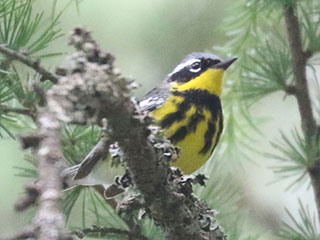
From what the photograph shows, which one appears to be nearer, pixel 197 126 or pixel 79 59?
pixel 79 59

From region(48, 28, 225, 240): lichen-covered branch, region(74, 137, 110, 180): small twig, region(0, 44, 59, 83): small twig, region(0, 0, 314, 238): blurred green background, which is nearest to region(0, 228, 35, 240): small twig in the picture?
region(48, 28, 225, 240): lichen-covered branch

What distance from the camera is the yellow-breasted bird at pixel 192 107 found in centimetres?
221

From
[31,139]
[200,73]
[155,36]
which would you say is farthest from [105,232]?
[155,36]

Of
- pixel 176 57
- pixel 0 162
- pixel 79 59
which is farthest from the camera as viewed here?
pixel 176 57

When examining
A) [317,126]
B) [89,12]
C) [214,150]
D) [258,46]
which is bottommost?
[317,126]

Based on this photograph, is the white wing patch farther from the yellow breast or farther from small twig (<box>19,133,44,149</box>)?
small twig (<box>19,133,44,149</box>)

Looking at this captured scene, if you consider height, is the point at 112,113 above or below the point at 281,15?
below

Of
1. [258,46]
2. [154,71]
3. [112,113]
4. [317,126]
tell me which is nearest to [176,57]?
[154,71]

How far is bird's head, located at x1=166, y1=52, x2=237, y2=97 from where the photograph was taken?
245cm

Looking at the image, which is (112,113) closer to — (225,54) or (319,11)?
(319,11)

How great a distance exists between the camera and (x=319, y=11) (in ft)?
7.29

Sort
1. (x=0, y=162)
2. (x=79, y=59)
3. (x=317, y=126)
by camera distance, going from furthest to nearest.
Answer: (x=0, y=162), (x=317, y=126), (x=79, y=59)

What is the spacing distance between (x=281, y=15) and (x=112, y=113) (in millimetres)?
1173

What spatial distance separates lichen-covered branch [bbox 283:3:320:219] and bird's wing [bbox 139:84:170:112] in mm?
416
